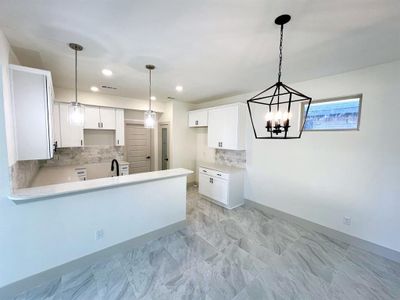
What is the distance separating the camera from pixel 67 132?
3830 mm

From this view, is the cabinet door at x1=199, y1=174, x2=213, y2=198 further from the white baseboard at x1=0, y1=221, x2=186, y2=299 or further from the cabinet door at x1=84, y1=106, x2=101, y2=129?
the cabinet door at x1=84, y1=106, x2=101, y2=129

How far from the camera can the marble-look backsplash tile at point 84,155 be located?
4.02 m

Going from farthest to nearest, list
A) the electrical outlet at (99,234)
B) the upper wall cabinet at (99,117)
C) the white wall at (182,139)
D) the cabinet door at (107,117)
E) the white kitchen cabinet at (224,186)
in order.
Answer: the white wall at (182,139)
the cabinet door at (107,117)
the upper wall cabinet at (99,117)
the white kitchen cabinet at (224,186)
the electrical outlet at (99,234)

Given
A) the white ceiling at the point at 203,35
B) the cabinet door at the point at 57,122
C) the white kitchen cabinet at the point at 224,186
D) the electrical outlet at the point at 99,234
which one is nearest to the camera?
the white ceiling at the point at 203,35

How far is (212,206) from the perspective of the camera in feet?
13.1

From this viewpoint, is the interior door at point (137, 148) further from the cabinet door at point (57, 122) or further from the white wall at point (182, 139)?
the cabinet door at point (57, 122)

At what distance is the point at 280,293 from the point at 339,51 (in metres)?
2.83

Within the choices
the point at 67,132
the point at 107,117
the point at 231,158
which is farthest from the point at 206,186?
the point at 67,132

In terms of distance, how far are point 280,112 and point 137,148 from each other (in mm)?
4760

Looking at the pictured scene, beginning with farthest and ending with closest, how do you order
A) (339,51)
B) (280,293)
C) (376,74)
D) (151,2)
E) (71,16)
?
(376,74), (339,51), (280,293), (71,16), (151,2)

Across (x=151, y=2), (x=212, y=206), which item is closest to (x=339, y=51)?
(x=151, y=2)

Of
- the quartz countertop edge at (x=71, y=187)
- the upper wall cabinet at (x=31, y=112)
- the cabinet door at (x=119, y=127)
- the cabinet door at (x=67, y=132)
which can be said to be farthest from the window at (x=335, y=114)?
the cabinet door at (x=67, y=132)

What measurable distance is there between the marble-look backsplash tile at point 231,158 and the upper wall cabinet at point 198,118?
0.89 m

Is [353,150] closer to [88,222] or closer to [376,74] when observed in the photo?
[376,74]
